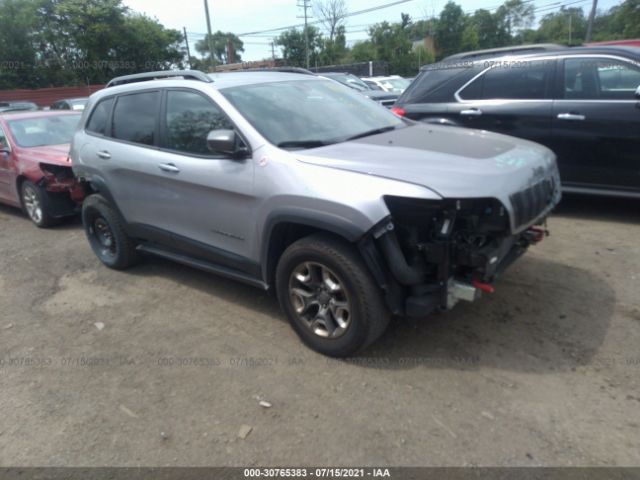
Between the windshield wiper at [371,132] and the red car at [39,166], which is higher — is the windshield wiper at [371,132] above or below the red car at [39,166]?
above

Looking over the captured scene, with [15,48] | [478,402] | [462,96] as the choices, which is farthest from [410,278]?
[15,48]

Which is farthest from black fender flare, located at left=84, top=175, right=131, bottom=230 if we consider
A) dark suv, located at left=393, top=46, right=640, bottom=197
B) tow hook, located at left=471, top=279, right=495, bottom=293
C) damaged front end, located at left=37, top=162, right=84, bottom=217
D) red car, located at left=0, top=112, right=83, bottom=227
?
dark suv, located at left=393, top=46, right=640, bottom=197

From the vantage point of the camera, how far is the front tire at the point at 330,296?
306 cm

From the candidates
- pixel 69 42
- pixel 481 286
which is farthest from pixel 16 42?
pixel 481 286

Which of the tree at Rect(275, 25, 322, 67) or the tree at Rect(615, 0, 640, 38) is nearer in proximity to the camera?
the tree at Rect(615, 0, 640, 38)

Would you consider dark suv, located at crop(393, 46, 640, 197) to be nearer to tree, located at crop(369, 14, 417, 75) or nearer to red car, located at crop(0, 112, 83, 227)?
red car, located at crop(0, 112, 83, 227)

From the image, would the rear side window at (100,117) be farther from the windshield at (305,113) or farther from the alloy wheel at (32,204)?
the alloy wheel at (32,204)

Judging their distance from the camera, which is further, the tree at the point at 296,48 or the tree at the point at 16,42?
the tree at the point at 296,48

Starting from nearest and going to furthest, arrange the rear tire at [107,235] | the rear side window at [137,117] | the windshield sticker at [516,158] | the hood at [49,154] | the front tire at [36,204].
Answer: the windshield sticker at [516,158] → the rear side window at [137,117] → the rear tire at [107,235] → the hood at [49,154] → the front tire at [36,204]

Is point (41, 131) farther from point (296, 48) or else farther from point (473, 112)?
point (296, 48)

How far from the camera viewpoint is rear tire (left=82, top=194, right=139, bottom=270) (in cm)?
496

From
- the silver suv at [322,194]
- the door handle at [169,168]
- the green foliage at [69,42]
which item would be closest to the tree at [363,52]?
the green foliage at [69,42]

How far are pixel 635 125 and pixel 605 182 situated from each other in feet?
2.07

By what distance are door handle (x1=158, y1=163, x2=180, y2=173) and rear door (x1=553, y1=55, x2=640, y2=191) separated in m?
4.10
